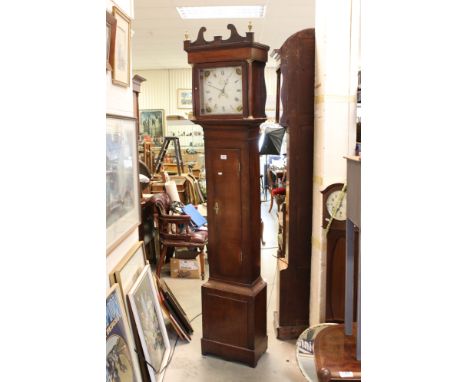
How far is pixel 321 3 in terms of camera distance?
268 cm

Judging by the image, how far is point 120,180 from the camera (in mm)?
2018

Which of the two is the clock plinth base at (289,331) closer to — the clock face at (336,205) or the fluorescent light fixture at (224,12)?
the clock face at (336,205)

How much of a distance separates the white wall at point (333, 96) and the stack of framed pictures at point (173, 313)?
3.31ft

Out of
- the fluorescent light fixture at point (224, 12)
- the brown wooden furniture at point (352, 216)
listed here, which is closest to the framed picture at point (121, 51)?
the brown wooden furniture at point (352, 216)

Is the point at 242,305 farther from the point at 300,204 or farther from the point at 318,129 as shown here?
the point at 318,129

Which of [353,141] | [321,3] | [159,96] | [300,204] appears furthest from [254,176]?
[159,96]

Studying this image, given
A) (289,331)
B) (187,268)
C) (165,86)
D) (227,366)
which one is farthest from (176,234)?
(165,86)

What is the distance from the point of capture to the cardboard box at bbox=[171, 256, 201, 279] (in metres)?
4.40

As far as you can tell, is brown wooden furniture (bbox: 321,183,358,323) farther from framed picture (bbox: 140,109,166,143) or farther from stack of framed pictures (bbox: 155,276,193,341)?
framed picture (bbox: 140,109,166,143)

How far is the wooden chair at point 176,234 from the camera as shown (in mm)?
4258

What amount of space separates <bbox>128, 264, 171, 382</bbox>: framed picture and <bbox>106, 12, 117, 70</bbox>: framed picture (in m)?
1.05

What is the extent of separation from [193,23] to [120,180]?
4.03m
